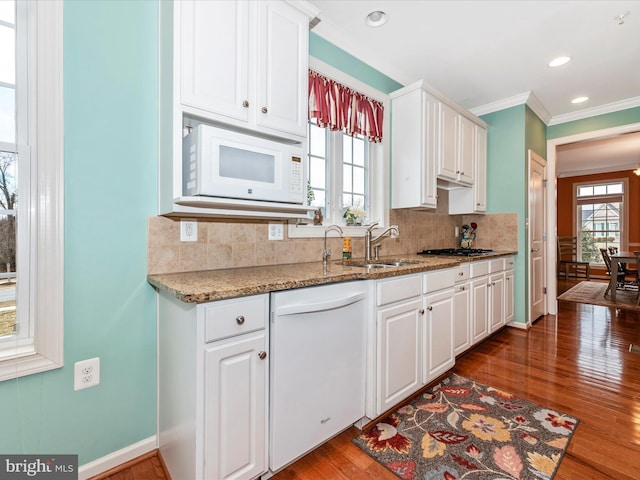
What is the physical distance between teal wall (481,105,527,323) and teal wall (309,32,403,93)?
154 centimetres

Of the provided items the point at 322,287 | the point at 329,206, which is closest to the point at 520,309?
the point at 329,206

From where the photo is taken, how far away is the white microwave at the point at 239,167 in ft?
4.71

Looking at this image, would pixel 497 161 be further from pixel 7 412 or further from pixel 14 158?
pixel 7 412

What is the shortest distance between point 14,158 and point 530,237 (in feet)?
14.4

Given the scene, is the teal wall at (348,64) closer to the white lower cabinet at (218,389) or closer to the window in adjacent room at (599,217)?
the white lower cabinet at (218,389)

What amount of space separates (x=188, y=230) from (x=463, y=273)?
217cm

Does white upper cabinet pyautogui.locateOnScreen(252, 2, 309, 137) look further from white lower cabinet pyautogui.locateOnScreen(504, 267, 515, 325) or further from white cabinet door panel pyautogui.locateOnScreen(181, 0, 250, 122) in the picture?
white lower cabinet pyautogui.locateOnScreen(504, 267, 515, 325)

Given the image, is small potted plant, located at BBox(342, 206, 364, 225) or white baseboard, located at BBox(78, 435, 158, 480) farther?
small potted plant, located at BBox(342, 206, 364, 225)

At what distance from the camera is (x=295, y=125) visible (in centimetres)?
182

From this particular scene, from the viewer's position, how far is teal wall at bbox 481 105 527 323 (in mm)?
3615

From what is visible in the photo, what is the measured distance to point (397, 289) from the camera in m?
1.91

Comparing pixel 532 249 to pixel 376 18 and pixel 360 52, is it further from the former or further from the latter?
pixel 376 18

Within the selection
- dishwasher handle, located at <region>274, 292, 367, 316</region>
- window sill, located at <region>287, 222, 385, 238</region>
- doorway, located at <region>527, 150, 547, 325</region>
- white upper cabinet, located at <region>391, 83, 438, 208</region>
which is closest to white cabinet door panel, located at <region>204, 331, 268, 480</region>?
dishwasher handle, located at <region>274, 292, 367, 316</region>

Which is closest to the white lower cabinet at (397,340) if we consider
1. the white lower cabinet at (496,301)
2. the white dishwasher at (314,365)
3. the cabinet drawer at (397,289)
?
the cabinet drawer at (397,289)
